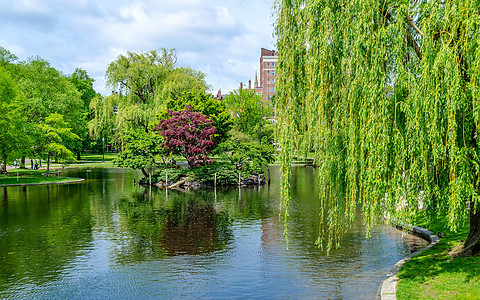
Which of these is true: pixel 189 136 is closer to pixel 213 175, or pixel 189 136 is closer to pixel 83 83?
pixel 213 175

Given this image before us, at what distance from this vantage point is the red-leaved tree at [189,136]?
40469 mm

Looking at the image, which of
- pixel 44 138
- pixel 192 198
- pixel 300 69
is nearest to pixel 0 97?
pixel 44 138

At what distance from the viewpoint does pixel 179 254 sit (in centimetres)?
1586

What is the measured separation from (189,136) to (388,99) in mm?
30739

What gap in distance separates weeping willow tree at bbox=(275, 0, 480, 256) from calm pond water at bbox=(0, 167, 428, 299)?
2.69m

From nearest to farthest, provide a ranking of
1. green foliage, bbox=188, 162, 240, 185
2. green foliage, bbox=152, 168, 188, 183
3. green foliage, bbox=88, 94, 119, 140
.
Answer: green foliage, bbox=188, 162, 240, 185, green foliage, bbox=152, 168, 188, 183, green foliage, bbox=88, 94, 119, 140

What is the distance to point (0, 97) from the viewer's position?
1593 inches

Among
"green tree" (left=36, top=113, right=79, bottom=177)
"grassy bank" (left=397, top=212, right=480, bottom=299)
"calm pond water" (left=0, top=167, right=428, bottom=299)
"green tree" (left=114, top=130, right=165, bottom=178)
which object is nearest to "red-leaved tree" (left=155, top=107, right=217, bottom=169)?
"green tree" (left=114, top=130, right=165, bottom=178)

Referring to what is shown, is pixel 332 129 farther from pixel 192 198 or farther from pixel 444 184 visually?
pixel 192 198

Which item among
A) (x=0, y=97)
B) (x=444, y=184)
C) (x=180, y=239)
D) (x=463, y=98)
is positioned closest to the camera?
(x=463, y=98)

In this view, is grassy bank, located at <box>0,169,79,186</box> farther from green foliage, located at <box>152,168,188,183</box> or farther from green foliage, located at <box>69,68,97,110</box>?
green foliage, located at <box>69,68,97,110</box>

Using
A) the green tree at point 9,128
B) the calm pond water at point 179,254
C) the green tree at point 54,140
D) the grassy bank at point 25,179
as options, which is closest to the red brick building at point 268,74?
the green tree at point 54,140

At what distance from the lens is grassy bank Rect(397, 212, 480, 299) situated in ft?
32.9

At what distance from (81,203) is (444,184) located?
1007 inches
